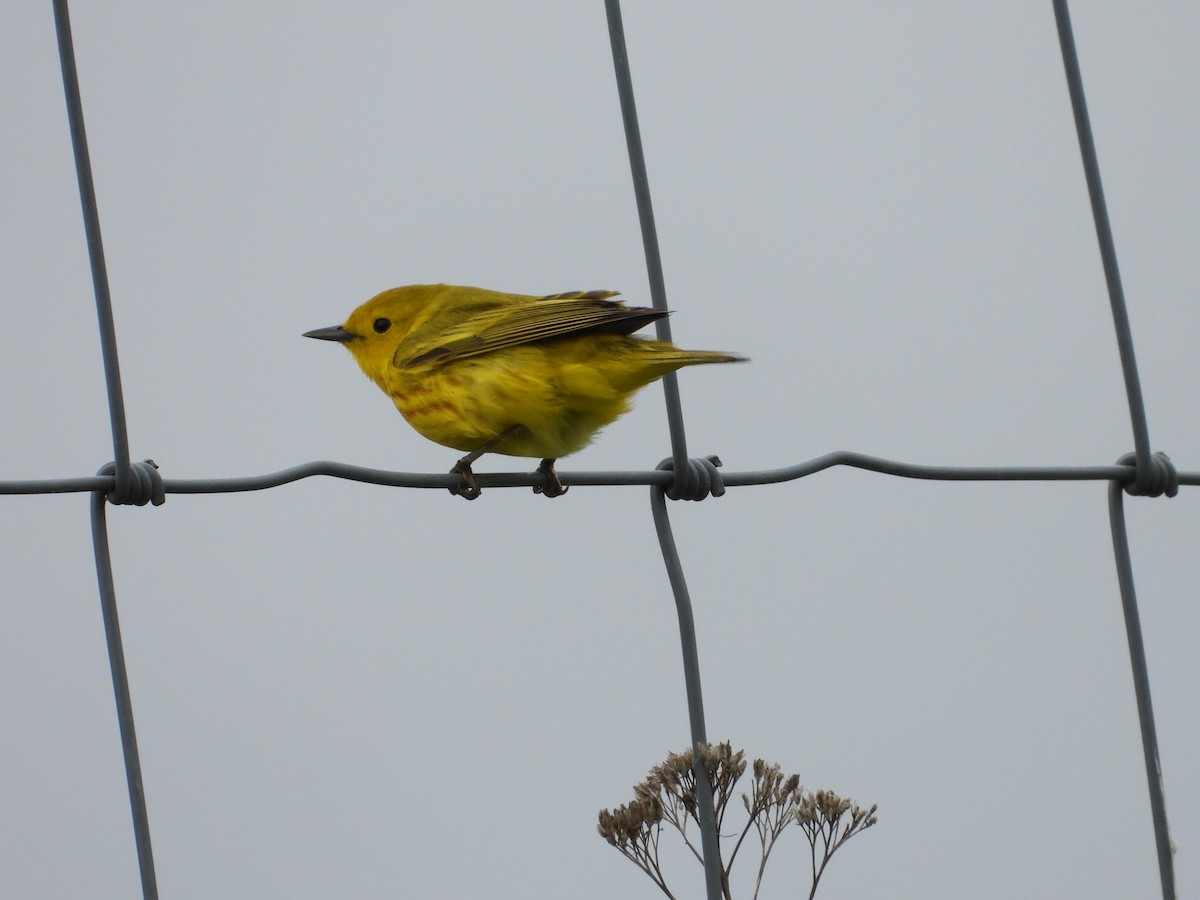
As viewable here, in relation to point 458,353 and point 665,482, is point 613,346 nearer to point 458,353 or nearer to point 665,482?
point 458,353

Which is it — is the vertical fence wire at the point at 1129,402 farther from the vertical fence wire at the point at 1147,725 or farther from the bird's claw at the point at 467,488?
the bird's claw at the point at 467,488

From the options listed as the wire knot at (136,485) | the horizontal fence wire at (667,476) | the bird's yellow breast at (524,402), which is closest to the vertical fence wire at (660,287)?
the horizontal fence wire at (667,476)

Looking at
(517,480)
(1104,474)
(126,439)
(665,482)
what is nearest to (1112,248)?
(1104,474)

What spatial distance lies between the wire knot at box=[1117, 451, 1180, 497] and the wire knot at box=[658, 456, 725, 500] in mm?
1181

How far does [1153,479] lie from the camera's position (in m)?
3.59

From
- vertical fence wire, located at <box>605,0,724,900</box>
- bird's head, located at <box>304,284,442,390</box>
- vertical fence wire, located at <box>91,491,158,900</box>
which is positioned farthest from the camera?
bird's head, located at <box>304,284,442,390</box>

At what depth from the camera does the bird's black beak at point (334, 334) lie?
195 inches

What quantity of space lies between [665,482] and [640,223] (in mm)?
569

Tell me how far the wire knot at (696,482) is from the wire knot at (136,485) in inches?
42.5

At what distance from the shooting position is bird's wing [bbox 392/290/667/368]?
3836mm

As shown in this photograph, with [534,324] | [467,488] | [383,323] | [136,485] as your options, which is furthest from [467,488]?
[383,323]

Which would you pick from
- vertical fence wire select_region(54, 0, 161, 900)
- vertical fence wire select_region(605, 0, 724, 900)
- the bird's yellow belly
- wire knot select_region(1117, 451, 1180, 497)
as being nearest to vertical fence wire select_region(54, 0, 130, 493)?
vertical fence wire select_region(54, 0, 161, 900)

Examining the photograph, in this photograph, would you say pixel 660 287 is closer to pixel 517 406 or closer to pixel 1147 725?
pixel 517 406

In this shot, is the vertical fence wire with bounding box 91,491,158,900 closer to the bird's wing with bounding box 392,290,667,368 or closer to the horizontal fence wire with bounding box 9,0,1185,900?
the horizontal fence wire with bounding box 9,0,1185,900
